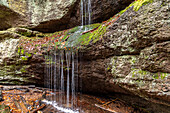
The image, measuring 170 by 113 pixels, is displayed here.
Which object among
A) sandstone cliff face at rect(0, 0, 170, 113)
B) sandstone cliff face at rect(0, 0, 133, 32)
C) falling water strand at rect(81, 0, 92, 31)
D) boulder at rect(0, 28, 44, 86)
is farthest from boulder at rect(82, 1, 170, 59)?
boulder at rect(0, 28, 44, 86)

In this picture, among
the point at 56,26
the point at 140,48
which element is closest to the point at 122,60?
the point at 140,48

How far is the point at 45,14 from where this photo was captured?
22.8 ft

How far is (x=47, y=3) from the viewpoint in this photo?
6.94m

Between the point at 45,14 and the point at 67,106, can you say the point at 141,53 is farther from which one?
the point at 45,14

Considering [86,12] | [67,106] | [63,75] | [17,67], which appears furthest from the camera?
[86,12]

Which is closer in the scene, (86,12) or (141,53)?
(141,53)

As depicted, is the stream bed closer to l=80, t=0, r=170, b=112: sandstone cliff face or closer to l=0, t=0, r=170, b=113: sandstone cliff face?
l=0, t=0, r=170, b=113: sandstone cliff face

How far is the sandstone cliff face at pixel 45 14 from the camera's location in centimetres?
628

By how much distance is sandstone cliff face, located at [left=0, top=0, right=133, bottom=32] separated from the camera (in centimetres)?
628

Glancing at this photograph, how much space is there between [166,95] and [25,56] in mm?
6485

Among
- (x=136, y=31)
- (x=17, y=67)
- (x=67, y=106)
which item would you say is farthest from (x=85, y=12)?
(x=67, y=106)

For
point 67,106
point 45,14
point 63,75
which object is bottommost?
point 67,106

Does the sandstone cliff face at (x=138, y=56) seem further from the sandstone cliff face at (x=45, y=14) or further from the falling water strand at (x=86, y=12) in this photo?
the sandstone cliff face at (x=45, y=14)

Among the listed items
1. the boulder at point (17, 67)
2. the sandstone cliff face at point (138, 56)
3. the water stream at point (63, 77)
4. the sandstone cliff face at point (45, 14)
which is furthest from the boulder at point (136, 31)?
the boulder at point (17, 67)
